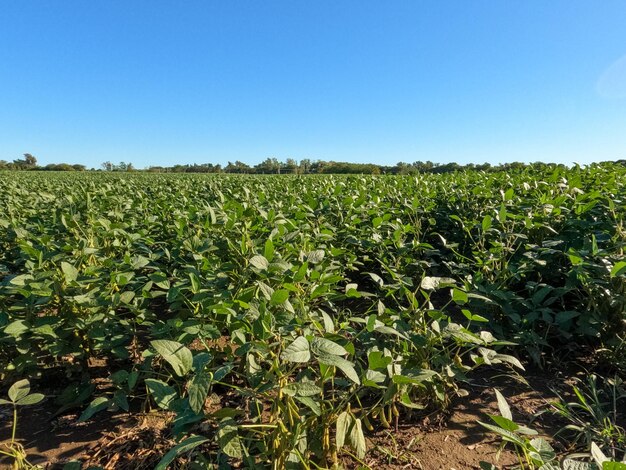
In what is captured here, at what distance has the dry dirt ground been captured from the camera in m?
1.65

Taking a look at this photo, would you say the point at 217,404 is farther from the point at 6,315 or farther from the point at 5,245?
the point at 5,245

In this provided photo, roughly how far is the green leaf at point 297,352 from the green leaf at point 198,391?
0.77 feet

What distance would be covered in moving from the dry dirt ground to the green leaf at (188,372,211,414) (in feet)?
2.98

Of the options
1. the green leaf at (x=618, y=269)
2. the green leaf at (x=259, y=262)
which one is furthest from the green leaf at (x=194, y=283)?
the green leaf at (x=618, y=269)

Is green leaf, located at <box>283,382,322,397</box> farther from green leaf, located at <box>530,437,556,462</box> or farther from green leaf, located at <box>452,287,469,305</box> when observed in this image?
green leaf, located at <box>452,287,469,305</box>

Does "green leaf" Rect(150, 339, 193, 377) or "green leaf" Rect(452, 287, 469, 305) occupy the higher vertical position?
"green leaf" Rect(452, 287, 469, 305)

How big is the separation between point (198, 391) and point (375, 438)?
1.13 metres

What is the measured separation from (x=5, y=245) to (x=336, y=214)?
3264 millimetres

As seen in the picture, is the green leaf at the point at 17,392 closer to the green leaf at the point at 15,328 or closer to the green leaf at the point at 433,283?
the green leaf at the point at 15,328

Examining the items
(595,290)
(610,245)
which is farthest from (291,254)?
(610,245)

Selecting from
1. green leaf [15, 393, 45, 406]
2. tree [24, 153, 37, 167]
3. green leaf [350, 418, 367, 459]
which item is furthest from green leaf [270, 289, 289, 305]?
tree [24, 153, 37, 167]

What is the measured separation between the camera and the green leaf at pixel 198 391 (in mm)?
999

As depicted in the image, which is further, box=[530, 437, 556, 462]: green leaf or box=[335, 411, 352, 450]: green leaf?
box=[335, 411, 352, 450]: green leaf

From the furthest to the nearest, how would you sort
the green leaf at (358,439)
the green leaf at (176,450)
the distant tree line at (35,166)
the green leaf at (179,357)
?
the distant tree line at (35,166), the green leaf at (358,439), the green leaf at (179,357), the green leaf at (176,450)
